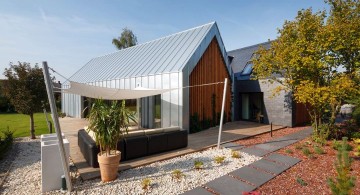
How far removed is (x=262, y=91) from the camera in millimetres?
14109

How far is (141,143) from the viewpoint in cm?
701

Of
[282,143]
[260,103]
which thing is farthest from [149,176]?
[260,103]

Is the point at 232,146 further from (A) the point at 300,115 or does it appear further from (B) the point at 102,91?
(A) the point at 300,115

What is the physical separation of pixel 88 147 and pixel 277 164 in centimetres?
584

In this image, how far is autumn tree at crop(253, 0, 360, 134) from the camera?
8.05 m

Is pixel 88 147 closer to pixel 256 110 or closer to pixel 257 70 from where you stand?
pixel 257 70

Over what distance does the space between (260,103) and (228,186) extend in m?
10.8

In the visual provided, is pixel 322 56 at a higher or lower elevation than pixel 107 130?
higher

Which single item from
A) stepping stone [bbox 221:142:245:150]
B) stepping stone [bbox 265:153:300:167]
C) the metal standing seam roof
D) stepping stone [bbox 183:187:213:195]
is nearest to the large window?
the metal standing seam roof

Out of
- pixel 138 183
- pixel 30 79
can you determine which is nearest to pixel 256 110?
pixel 138 183

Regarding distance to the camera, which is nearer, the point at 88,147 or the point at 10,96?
the point at 88,147

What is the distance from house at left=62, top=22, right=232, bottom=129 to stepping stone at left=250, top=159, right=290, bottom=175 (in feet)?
15.2

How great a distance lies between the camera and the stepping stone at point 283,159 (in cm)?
655

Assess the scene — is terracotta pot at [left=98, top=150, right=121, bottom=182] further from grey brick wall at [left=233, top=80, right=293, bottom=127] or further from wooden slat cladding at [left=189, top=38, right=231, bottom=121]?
grey brick wall at [left=233, top=80, right=293, bottom=127]
